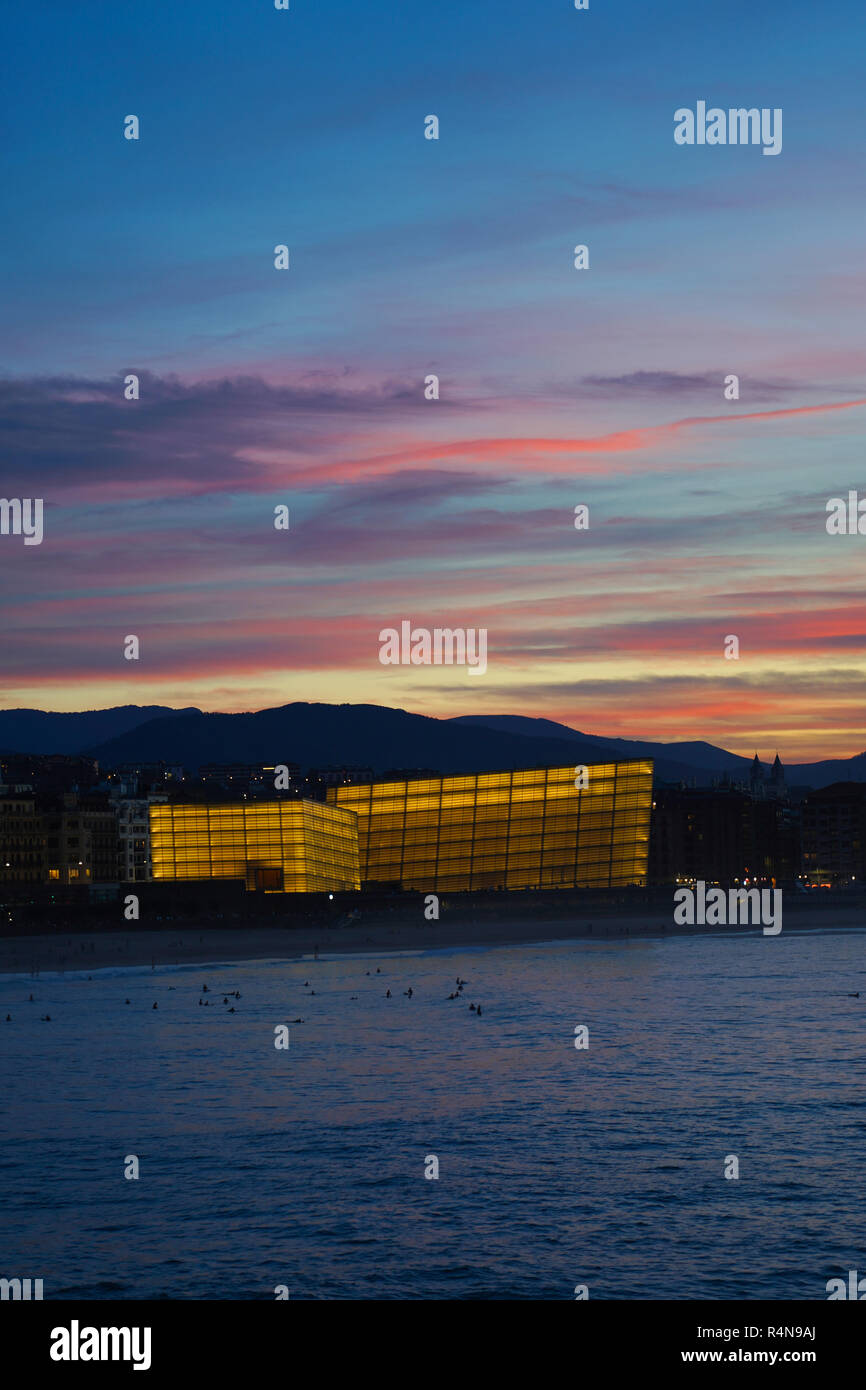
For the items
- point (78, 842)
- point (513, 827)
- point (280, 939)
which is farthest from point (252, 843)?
point (78, 842)

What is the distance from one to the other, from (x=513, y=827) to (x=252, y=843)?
104ft

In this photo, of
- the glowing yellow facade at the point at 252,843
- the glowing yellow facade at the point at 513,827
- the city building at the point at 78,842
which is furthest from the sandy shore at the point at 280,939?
the city building at the point at 78,842

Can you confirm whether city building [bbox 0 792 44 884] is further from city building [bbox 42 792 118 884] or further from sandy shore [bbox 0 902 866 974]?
sandy shore [bbox 0 902 866 974]

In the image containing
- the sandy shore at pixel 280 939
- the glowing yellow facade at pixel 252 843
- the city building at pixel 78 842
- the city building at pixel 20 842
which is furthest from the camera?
the city building at pixel 78 842

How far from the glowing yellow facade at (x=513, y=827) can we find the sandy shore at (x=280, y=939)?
11828 millimetres

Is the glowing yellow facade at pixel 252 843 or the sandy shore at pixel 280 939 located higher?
the glowing yellow facade at pixel 252 843

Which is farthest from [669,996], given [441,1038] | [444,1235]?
[444,1235]

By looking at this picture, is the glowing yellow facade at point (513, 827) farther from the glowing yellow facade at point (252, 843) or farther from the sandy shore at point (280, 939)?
the sandy shore at point (280, 939)

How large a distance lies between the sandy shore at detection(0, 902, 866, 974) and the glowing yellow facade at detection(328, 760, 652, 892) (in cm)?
1183

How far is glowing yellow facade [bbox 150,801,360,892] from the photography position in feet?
→ 537

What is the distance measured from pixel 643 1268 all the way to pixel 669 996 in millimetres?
58246

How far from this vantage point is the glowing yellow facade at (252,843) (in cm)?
16362

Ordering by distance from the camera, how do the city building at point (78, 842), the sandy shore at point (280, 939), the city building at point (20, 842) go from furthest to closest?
the city building at point (78, 842), the city building at point (20, 842), the sandy shore at point (280, 939)
